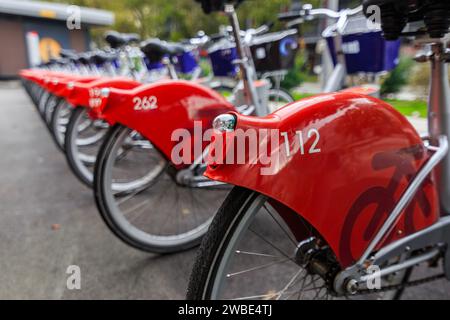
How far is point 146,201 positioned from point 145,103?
3.84ft

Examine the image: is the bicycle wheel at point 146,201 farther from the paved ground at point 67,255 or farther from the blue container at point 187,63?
the blue container at point 187,63

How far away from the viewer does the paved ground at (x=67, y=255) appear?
1.80m

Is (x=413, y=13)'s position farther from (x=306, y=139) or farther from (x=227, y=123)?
(x=227, y=123)

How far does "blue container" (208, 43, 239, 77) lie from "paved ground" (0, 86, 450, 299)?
1.92 m

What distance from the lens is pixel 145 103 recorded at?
1.90 meters

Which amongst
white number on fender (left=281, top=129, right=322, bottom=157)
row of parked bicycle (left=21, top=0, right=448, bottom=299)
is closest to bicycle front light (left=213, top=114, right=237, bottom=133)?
row of parked bicycle (left=21, top=0, right=448, bottom=299)

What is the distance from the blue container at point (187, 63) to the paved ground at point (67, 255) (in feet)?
6.06

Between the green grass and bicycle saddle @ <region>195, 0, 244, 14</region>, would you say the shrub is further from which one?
bicycle saddle @ <region>195, 0, 244, 14</region>

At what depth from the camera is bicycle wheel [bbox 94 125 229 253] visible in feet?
6.57

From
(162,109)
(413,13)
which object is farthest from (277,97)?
(413,13)

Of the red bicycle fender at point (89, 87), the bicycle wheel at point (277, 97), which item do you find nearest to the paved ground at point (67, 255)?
the red bicycle fender at point (89, 87)

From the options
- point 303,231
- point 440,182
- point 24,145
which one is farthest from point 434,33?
point 24,145
